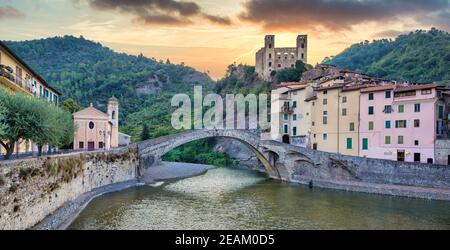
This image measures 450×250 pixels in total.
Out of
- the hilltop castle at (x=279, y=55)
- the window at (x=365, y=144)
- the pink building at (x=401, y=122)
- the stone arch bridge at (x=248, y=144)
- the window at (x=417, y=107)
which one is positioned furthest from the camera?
the hilltop castle at (x=279, y=55)

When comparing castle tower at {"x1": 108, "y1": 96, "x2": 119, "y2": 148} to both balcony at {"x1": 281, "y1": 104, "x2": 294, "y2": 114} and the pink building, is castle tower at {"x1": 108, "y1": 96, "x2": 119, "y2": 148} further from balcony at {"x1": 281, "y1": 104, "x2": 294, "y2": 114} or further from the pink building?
the pink building

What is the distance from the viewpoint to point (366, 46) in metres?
102

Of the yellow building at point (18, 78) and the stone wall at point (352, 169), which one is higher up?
the yellow building at point (18, 78)

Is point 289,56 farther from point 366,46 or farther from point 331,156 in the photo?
point 331,156

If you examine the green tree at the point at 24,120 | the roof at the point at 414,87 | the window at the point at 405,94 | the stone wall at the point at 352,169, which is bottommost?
the stone wall at the point at 352,169

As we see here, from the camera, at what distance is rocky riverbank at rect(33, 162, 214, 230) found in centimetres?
1498

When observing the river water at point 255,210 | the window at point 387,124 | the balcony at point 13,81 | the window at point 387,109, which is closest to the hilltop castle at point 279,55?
the window at point 387,109

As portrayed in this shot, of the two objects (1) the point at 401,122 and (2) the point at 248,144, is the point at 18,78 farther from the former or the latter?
(1) the point at 401,122

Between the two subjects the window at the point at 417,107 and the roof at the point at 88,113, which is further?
the roof at the point at 88,113

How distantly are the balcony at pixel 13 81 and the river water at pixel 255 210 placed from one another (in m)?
8.51

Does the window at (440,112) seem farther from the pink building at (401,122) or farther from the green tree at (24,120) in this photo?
the green tree at (24,120)

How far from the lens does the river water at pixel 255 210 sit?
58.4 ft

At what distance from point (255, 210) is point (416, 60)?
2090 inches
